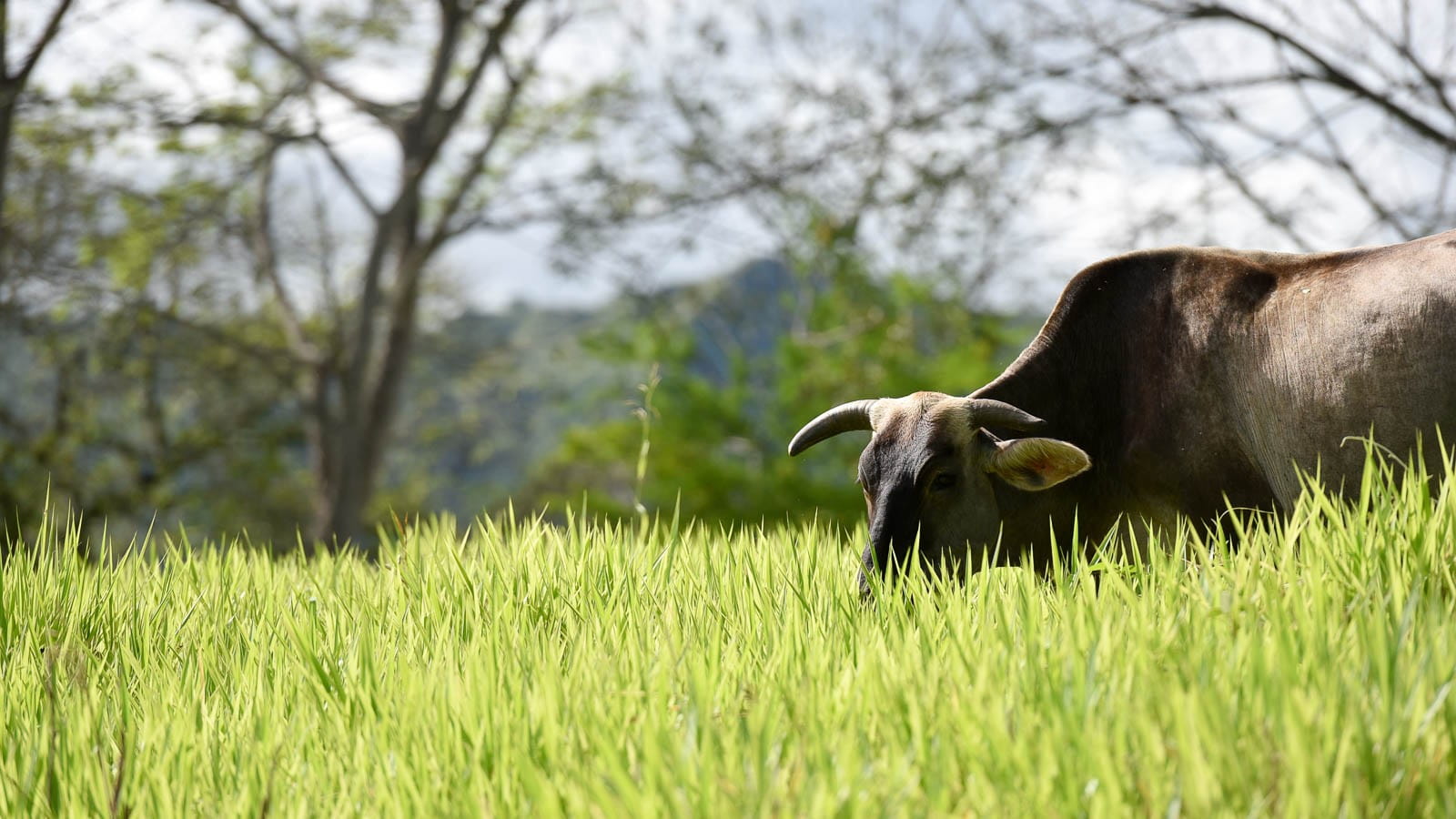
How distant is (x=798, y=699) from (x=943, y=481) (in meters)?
2.15

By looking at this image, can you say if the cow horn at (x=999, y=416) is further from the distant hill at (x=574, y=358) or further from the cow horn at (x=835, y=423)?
the distant hill at (x=574, y=358)

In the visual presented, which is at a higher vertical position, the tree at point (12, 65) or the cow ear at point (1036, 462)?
the tree at point (12, 65)

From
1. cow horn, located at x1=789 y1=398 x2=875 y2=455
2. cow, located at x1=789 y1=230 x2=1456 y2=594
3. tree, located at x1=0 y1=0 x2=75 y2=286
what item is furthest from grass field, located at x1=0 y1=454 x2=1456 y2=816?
tree, located at x1=0 y1=0 x2=75 y2=286

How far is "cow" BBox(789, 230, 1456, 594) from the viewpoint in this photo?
3.84 m

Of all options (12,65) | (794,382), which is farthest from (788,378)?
(12,65)

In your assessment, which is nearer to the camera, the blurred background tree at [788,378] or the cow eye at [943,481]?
the cow eye at [943,481]

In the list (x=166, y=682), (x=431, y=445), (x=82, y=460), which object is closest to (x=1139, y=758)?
(x=166, y=682)

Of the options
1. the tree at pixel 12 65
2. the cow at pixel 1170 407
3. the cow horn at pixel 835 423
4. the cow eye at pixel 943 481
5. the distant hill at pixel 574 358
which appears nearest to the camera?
the cow at pixel 1170 407

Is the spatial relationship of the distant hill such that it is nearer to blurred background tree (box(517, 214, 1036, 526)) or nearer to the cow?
blurred background tree (box(517, 214, 1036, 526))

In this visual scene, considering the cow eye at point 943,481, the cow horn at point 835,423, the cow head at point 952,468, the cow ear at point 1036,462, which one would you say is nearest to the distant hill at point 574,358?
the cow horn at point 835,423

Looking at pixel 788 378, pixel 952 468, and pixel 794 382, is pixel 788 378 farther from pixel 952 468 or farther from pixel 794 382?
pixel 952 468

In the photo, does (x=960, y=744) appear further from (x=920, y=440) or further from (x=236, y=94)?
(x=236, y=94)

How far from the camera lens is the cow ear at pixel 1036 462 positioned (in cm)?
420

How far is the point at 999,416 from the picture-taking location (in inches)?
173
